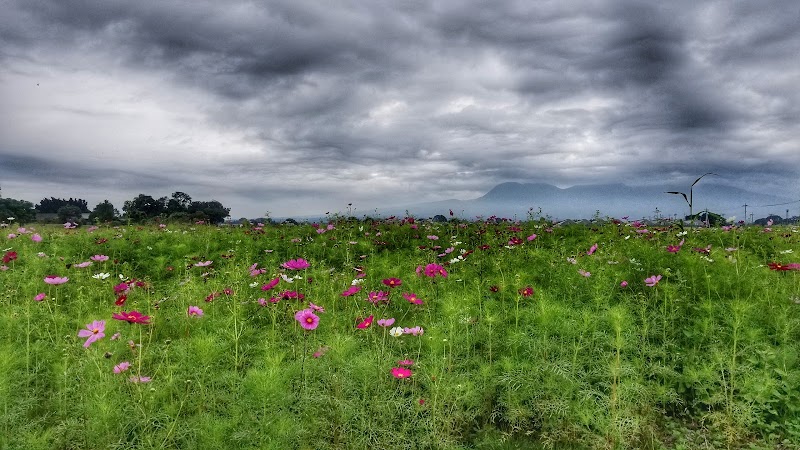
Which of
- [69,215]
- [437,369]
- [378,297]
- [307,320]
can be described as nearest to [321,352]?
[307,320]

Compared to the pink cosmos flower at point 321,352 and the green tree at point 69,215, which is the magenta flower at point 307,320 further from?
the green tree at point 69,215

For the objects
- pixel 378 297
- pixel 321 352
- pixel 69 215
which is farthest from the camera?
pixel 69 215

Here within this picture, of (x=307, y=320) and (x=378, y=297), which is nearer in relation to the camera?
(x=307, y=320)

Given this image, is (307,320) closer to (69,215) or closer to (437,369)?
(437,369)

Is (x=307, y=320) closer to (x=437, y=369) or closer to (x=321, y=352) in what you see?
(x=321, y=352)

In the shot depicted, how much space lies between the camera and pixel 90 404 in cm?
287

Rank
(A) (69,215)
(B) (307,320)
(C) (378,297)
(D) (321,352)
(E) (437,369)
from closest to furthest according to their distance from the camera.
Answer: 1. (B) (307,320)
2. (E) (437,369)
3. (D) (321,352)
4. (C) (378,297)
5. (A) (69,215)

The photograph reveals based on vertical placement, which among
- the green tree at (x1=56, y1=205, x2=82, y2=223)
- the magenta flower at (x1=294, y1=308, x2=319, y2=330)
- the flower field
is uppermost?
the green tree at (x1=56, y1=205, x2=82, y2=223)

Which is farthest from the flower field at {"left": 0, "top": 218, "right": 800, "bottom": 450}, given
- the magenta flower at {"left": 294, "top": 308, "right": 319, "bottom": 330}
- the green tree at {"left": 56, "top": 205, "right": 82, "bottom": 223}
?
the green tree at {"left": 56, "top": 205, "right": 82, "bottom": 223}

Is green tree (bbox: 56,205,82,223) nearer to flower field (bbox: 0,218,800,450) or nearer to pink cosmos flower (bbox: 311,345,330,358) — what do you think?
flower field (bbox: 0,218,800,450)

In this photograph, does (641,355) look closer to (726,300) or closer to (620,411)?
(620,411)

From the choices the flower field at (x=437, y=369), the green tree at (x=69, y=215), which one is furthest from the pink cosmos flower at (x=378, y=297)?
the green tree at (x=69, y=215)

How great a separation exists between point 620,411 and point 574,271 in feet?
7.90

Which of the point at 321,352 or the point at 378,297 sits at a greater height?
the point at 378,297
